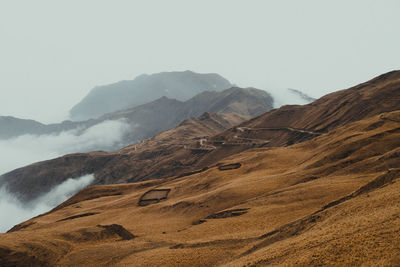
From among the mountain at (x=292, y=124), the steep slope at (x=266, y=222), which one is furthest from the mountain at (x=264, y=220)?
the mountain at (x=292, y=124)

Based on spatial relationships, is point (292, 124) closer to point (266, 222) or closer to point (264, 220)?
point (264, 220)

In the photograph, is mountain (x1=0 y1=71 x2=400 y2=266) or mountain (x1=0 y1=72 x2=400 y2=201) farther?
mountain (x1=0 y1=72 x2=400 y2=201)

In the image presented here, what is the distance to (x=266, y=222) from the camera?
36719 mm

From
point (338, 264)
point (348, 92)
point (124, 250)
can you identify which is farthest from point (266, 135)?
point (338, 264)

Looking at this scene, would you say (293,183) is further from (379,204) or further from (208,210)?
(379,204)

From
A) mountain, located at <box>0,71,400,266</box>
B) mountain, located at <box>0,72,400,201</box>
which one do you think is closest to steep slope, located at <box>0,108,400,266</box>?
mountain, located at <box>0,71,400,266</box>

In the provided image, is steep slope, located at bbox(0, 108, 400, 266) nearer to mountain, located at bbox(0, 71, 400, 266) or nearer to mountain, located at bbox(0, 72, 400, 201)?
mountain, located at bbox(0, 71, 400, 266)

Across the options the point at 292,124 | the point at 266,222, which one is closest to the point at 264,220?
the point at 266,222

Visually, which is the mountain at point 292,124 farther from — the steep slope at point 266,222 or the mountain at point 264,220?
the steep slope at point 266,222

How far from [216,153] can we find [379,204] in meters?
142

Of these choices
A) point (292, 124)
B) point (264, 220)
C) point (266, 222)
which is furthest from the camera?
point (292, 124)

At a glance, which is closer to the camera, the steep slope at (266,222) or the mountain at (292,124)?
the steep slope at (266,222)

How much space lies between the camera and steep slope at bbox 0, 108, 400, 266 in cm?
1981

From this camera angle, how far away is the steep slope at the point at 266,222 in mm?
19812
